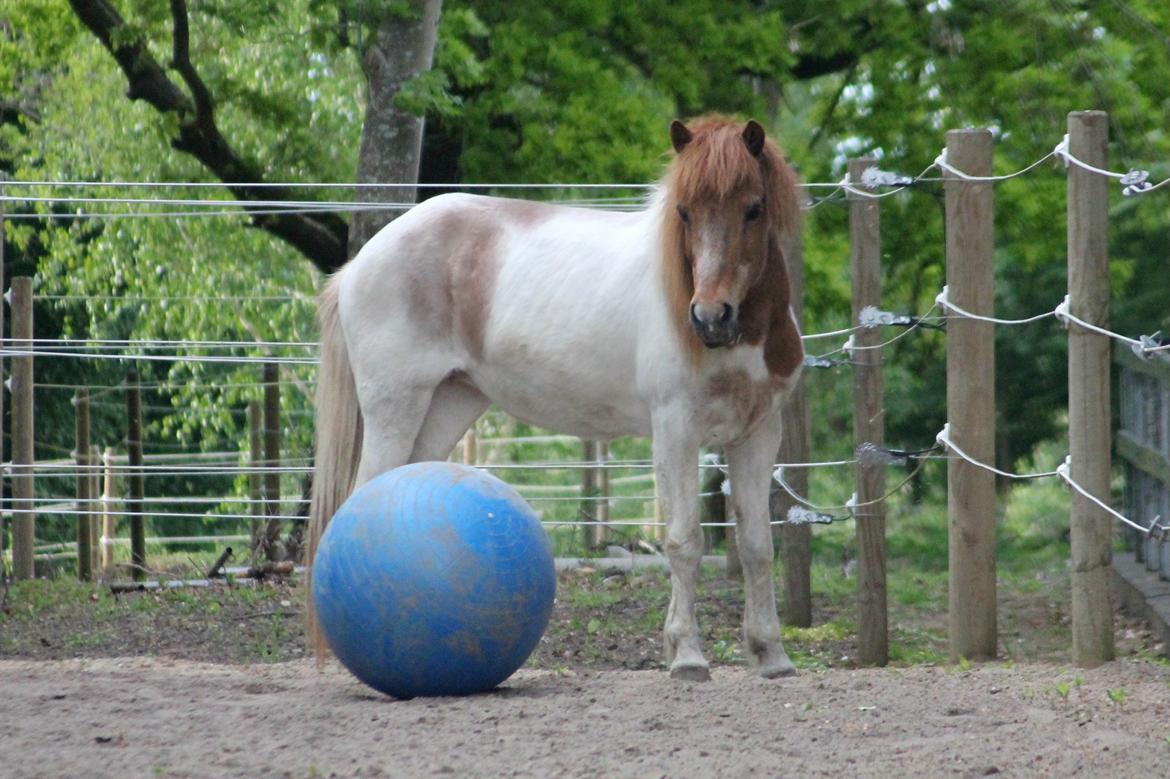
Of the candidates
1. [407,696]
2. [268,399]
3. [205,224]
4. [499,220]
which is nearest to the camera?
[407,696]

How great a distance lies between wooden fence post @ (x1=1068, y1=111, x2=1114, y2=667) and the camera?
4.75 metres

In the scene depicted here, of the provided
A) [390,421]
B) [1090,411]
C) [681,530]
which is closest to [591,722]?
[681,530]

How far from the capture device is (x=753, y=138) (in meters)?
4.80

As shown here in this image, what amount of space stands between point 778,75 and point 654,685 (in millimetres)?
7201

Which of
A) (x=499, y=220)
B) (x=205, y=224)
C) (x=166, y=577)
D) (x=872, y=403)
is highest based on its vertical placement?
(x=205, y=224)

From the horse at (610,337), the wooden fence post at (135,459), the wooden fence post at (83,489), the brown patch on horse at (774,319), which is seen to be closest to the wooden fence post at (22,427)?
the wooden fence post at (83,489)

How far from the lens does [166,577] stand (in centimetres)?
931

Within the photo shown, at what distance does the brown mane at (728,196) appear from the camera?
4719 mm

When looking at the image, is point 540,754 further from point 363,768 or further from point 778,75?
→ point 778,75

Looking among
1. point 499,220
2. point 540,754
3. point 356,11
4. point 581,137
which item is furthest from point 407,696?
point 581,137

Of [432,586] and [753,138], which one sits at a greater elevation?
[753,138]

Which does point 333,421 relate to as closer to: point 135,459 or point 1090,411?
point 1090,411

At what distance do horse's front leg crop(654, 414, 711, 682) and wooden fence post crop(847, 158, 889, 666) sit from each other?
1290 millimetres

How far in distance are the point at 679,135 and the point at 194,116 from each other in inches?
238
